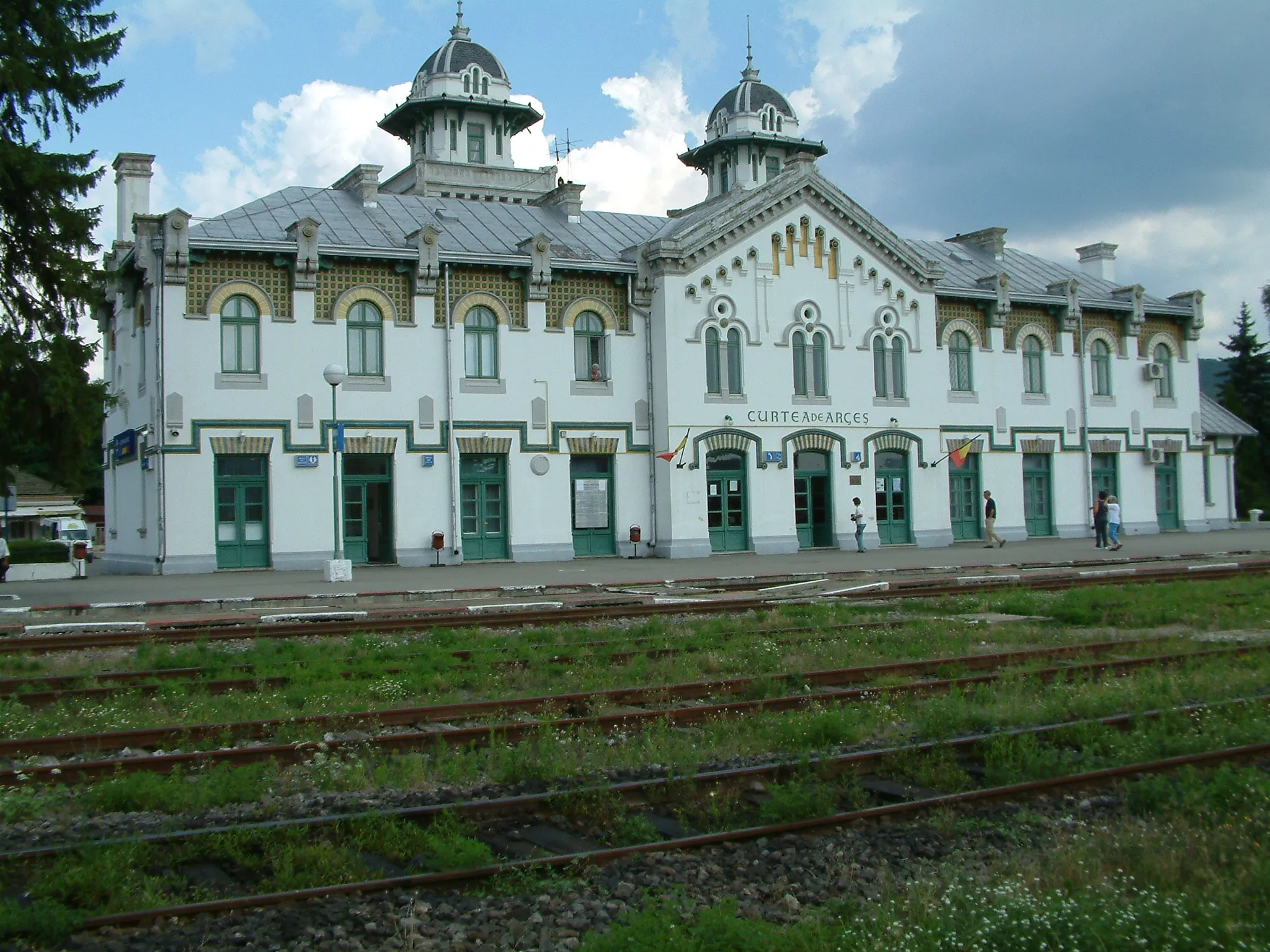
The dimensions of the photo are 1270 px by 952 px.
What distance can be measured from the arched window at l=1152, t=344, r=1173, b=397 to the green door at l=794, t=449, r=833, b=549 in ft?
49.7

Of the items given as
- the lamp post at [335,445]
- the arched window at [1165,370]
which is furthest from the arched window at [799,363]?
the arched window at [1165,370]

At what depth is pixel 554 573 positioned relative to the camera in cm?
2797

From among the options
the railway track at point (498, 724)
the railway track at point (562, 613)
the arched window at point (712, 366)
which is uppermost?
the arched window at point (712, 366)

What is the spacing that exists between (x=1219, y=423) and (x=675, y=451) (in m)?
25.4

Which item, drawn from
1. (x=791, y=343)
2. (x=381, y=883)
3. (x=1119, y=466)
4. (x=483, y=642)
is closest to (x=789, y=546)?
(x=791, y=343)

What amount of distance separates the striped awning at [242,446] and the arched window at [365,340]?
2.85m

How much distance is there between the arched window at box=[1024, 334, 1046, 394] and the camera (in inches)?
1597

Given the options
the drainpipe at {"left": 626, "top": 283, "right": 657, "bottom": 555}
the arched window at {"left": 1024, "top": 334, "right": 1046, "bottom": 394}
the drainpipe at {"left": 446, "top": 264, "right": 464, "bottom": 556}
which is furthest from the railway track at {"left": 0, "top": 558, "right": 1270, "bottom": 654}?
the arched window at {"left": 1024, "top": 334, "right": 1046, "bottom": 394}

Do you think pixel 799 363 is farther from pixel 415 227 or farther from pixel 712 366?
pixel 415 227

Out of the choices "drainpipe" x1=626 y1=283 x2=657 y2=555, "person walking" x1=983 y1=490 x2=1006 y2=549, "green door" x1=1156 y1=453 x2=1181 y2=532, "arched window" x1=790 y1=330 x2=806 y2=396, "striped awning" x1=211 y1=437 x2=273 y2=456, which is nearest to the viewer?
"striped awning" x1=211 y1=437 x2=273 y2=456

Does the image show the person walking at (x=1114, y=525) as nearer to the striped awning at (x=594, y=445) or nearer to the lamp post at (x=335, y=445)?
the striped awning at (x=594, y=445)

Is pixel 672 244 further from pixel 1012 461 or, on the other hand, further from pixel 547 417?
pixel 1012 461

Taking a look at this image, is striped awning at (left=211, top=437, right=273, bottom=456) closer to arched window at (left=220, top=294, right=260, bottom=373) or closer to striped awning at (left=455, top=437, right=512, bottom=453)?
arched window at (left=220, top=294, right=260, bottom=373)

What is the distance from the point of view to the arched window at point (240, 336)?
29.8 meters
